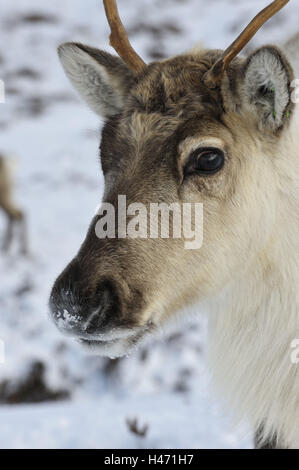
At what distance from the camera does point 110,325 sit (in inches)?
101

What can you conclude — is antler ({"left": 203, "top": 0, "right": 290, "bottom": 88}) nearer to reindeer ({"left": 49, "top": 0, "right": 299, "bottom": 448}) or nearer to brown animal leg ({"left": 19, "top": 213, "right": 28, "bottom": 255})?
reindeer ({"left": 49, "top": 0, "right": 299, "bottom": 448})

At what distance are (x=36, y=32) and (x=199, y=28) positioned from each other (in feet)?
18.7

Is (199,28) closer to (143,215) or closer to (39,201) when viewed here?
(39,201)

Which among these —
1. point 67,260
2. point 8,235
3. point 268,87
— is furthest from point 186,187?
point 8,235

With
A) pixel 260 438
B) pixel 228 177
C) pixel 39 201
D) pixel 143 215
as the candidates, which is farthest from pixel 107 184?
pixel 39 201

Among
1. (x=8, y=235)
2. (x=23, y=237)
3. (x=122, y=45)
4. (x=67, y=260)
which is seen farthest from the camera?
(x=8, y=235)

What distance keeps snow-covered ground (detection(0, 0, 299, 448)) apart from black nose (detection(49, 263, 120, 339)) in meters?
1.17

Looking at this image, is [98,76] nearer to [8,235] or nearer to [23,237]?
[23,237]

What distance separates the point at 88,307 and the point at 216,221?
75 centimetres

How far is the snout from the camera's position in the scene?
2.53 m

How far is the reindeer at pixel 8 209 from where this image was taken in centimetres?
1145

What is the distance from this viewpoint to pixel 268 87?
2.67 meters

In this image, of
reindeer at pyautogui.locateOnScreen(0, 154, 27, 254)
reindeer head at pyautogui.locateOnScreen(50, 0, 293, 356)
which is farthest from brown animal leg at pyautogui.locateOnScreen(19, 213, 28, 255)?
reindeer head at pyautogui.locateOnScreen(50, 0, 293, 356)

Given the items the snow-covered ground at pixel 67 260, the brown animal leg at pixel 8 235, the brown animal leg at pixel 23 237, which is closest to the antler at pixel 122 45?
the snow-covered ground at pixel 67 260
